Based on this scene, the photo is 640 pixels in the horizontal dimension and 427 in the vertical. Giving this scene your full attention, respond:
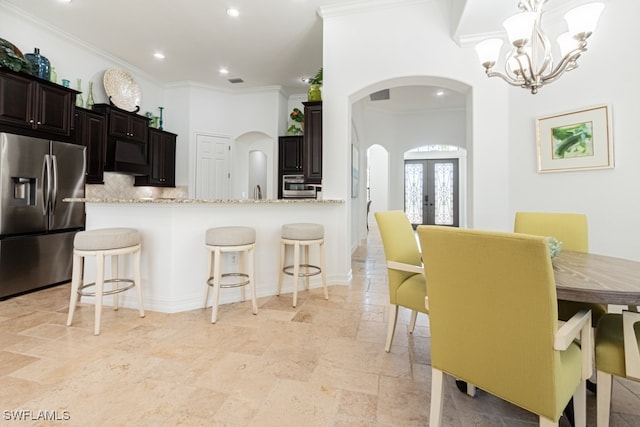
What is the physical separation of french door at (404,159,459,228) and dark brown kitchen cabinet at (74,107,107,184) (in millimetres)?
7828

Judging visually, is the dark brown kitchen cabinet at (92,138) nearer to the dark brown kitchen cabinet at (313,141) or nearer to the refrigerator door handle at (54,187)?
the refrigerator door handle at (54,187)

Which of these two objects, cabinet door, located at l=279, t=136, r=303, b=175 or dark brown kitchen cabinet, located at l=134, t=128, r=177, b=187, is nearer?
dark brown kitchen cabinet, located at l=134, t=128, r=177, b=187

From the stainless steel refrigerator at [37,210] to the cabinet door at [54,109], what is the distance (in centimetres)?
21

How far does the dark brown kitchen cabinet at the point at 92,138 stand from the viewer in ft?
12.9

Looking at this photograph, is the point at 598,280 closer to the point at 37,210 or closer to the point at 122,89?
the point at 37,210

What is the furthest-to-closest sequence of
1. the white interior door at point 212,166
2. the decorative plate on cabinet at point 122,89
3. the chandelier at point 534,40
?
the white interior door at point 212,166 < the decorative plate on cabinet at point 122,89 < the chandelier at point 534,40

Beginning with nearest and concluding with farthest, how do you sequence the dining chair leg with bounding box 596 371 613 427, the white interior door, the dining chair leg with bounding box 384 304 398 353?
the dining chair leg with bounding box 596 371 613 427
the dining chair leg with bounding box 384 304 398 353
the white interior door

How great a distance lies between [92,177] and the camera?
13.7 ft

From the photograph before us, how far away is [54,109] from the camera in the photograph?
3443mm

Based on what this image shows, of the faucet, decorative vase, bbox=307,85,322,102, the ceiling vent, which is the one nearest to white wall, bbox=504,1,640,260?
decorative vase, bbox=307,85,322,102

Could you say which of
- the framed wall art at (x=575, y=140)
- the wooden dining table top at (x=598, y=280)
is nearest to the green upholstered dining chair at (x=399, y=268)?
the wooden dining table top at (x=598, y=280)

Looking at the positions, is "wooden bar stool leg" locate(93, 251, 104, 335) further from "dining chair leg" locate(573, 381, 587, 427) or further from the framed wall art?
the framed wall art

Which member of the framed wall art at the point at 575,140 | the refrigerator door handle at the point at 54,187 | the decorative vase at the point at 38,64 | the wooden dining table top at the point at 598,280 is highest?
the decorative vase at the point at 38,64

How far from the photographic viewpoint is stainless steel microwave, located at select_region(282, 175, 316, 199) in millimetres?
5820
